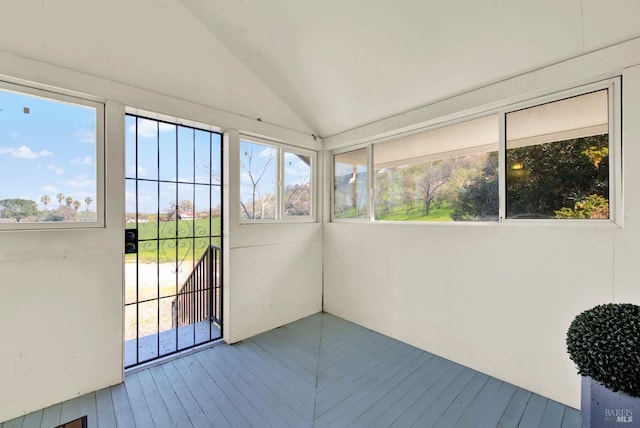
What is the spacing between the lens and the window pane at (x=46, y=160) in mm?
1802

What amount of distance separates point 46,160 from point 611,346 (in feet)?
11.9

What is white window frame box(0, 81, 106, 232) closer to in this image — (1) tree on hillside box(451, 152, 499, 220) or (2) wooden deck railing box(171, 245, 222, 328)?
(2) wooden deck railing box(171, 245, 222, 328)

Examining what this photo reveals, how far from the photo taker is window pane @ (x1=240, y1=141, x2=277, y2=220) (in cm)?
298

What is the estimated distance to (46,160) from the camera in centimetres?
192

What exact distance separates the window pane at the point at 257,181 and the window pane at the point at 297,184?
185 mm

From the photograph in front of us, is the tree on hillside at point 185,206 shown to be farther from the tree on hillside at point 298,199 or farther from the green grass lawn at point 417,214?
the green grass lawn at point 417,214

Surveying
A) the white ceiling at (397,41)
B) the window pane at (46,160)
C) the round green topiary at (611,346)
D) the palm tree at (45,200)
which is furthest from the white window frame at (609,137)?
the palm tree at (45,200)

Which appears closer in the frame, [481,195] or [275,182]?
[481,195]

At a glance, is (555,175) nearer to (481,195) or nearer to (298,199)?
(481,195)

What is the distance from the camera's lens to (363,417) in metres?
1.78

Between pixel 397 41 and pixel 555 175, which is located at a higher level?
pixel 397 41

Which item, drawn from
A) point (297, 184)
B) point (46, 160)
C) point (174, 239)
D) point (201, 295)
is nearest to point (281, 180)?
point (297, 184)

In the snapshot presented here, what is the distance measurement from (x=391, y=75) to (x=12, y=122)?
A: 282 cm

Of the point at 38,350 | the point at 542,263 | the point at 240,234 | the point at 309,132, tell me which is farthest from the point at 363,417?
the point at 309,132
